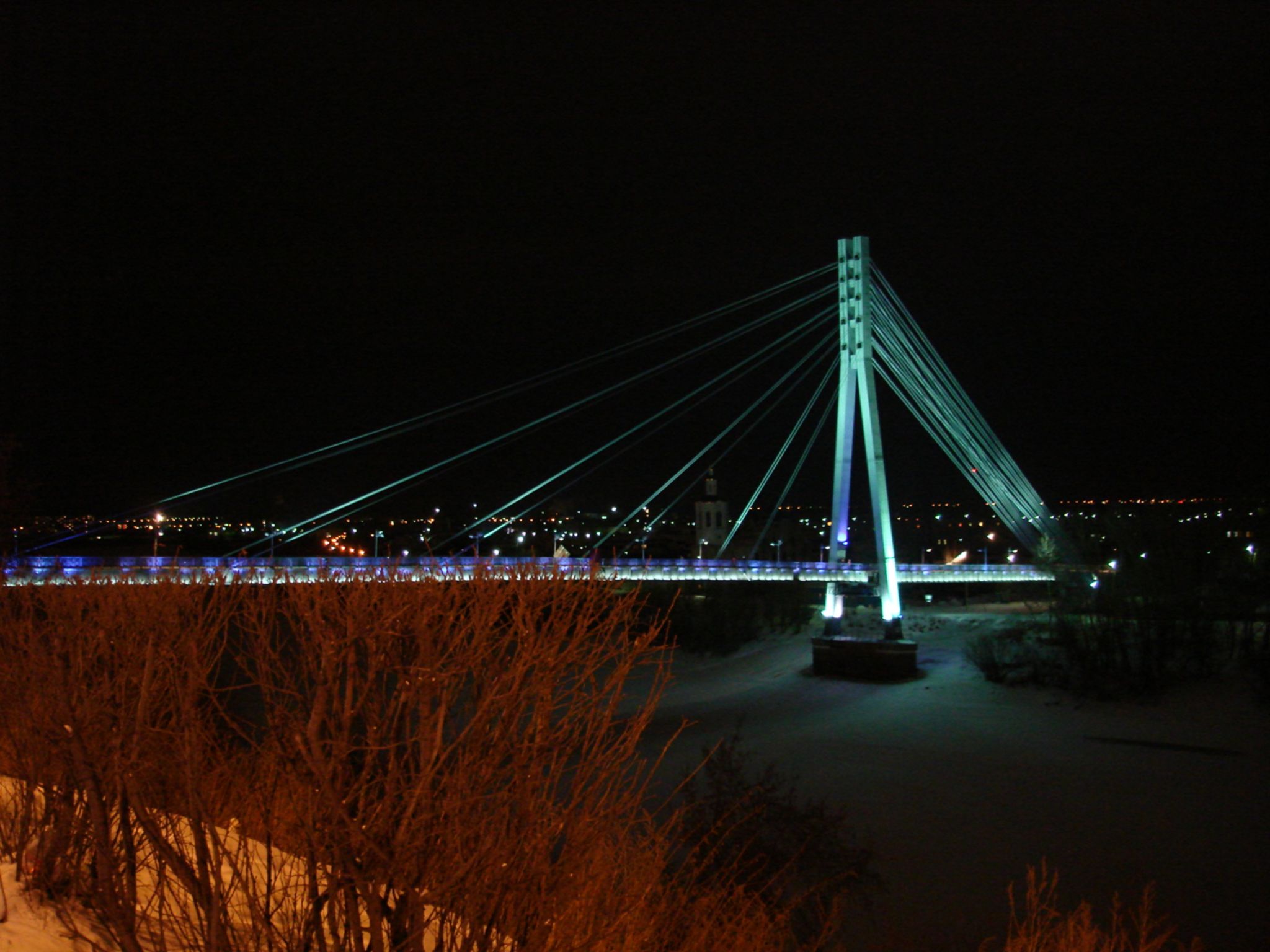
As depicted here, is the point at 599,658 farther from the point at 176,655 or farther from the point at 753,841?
the point at 753,841

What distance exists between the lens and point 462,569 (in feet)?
17.6

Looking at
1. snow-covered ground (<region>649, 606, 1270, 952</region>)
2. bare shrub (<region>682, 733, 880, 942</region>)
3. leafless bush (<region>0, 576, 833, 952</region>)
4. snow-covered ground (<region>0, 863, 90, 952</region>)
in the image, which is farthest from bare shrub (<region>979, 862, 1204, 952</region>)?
snow-covered ground (<region>0, 863, 90, 952</region>)

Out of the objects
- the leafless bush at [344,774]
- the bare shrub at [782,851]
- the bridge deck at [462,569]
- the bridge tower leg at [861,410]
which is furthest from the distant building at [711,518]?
the leafless bush at [344,774]

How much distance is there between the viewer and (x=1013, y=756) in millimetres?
14609

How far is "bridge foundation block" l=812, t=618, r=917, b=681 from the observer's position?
21.2m

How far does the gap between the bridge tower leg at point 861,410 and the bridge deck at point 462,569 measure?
1.89 meters

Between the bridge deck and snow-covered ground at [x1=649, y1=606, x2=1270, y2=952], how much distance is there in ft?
4.61

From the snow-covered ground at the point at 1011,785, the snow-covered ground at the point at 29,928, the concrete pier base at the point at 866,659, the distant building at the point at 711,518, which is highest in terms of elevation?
the distant building at the point at 711,518

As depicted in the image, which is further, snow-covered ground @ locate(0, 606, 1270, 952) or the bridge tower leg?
the bridge tower leg

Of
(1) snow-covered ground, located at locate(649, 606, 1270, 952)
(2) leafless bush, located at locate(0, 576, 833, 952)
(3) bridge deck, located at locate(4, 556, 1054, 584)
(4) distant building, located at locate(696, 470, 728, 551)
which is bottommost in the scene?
(1) snow-covered ground, located at locate(649, 606, 1270, 952)

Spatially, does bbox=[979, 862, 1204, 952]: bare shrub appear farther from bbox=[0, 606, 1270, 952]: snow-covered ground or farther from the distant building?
the distant building

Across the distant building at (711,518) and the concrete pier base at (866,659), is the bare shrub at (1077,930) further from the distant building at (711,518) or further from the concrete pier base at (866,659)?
the distant building at (711,518)

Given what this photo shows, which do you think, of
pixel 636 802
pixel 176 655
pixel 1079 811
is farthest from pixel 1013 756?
pixel 176 655

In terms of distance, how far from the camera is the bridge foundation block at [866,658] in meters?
21.2
